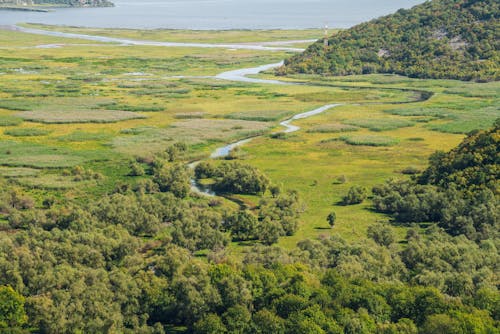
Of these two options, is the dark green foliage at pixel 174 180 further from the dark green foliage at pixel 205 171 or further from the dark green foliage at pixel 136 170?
the dark green foliage at pixel 136 170

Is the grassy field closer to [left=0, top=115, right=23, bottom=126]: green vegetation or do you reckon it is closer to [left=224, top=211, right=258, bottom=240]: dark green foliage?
[left=0, top=115, right=23, bottom=126]: green vegetation

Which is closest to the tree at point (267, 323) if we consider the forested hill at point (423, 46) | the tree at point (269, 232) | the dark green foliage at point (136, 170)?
the tree at point (269, 232)

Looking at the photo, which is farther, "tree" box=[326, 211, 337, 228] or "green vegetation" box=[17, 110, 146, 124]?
"green vegetation" box=[17, 110, 146, 124]

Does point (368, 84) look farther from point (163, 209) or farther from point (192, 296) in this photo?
point (192, 296)

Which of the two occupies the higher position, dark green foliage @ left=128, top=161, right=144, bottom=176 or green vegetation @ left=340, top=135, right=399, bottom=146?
green vegetation @ left=340, top=135, right=399, bottom=146

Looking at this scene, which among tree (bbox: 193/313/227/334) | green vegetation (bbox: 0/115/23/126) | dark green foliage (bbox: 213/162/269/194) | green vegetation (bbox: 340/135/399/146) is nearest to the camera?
tree (bbox: 193/313/227/334)

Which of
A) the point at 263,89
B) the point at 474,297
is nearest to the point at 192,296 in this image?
the point at 474,297

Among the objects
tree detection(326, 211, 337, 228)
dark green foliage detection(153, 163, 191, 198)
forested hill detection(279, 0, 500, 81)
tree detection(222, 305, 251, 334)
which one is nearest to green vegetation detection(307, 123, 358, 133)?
dark green foliage detection(153, 163, 191, 198)
